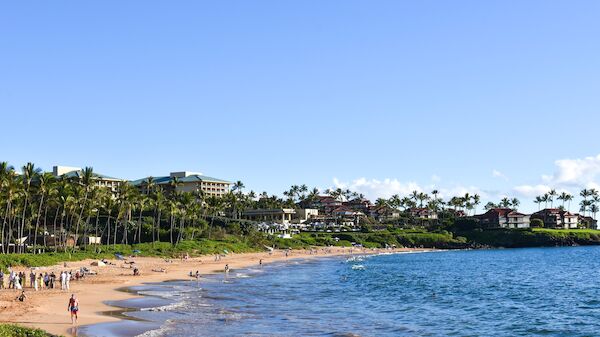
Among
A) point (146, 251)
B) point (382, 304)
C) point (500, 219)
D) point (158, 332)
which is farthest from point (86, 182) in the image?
point (500, 219)

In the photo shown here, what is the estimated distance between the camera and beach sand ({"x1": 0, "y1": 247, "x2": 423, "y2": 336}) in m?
33.9

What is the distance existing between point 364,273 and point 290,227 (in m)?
79.6

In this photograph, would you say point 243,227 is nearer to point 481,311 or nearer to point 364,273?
point 364,273

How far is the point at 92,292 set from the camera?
49438 mm

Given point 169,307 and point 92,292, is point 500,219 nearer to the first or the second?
point 92,292

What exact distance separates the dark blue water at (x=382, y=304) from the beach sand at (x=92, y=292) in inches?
168

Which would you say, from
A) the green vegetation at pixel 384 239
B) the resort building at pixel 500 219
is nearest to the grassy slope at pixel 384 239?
the green vegetation at pixel 384 239

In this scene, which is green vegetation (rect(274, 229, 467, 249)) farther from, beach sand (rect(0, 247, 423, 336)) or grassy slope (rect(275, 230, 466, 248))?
beach sand (rect(0, 247, 423, 336))

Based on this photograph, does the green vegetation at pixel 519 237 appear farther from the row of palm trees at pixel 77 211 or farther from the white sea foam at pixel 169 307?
the white sea foam at pixel 169 307

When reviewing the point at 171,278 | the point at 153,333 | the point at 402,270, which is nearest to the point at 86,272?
the point at 171,278

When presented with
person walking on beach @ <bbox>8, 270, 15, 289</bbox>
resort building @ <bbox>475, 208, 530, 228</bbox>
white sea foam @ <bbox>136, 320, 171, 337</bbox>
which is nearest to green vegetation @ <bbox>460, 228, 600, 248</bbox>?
resort building @ <bbox>475, 208, 530, 228</bbox>

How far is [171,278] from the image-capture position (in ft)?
217

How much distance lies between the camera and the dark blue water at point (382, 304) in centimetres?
3725

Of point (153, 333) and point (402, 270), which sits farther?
point (402, 270)
